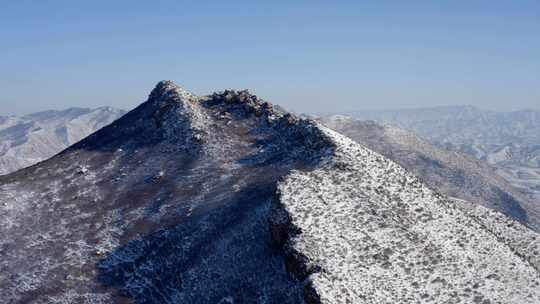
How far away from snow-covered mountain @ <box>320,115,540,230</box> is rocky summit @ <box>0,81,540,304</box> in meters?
90.5

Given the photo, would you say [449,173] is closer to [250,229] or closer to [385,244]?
[250,229]

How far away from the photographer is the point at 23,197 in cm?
5366

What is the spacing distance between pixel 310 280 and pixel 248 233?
9.41m

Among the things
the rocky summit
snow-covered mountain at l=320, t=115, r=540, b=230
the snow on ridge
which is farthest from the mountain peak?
snow-covered mountain at l=320, t=115, r=540, b=230

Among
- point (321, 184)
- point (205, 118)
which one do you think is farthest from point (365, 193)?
point (205, 118)

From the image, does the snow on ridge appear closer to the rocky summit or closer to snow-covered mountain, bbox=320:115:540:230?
the rocky summit

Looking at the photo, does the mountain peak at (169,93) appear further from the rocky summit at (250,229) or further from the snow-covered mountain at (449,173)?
the snow-covered mountain at (449,173)

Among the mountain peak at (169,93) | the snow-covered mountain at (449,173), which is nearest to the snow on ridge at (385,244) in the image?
the mountain peak at (169,93)

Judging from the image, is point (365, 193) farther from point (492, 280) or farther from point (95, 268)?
point (95, 268)

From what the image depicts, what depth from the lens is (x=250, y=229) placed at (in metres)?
37.7

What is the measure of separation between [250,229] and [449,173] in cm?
13450

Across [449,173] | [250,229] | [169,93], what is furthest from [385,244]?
[449,173]

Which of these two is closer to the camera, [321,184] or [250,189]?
[321,184]

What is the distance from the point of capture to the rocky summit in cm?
3147
